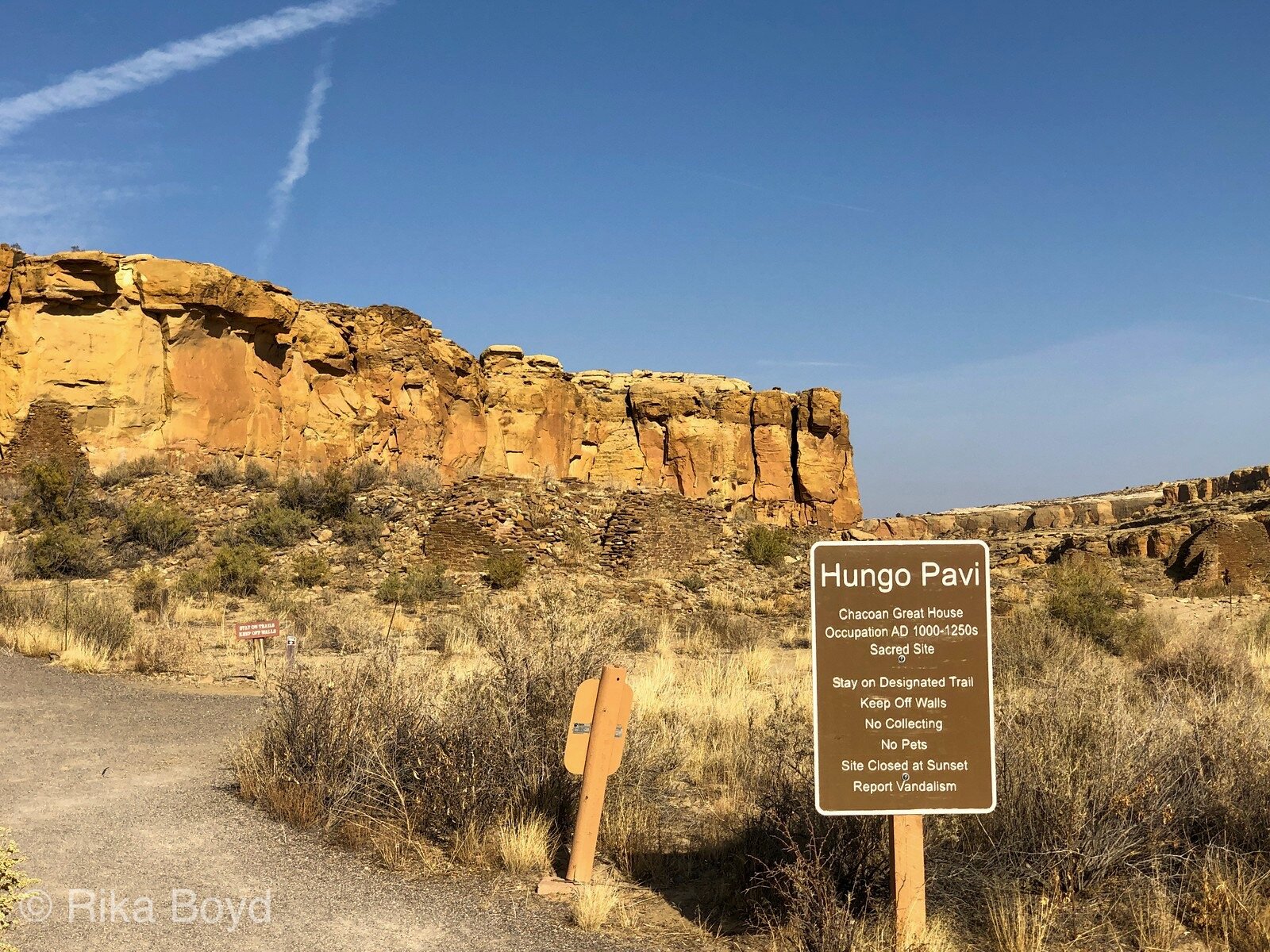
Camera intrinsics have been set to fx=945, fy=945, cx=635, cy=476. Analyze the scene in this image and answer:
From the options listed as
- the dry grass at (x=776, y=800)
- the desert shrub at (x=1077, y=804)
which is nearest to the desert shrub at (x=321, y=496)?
the dry grass at (x=776, y=800)

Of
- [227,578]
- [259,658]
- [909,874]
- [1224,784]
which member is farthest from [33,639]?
[1224,784]

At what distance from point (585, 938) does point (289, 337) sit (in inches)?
1356

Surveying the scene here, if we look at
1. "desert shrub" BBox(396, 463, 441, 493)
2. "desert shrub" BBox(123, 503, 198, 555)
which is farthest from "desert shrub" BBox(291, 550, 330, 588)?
"desert shrub" BBox(396, 463, 441, 493)

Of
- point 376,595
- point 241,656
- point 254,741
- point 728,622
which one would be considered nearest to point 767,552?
point 728,622

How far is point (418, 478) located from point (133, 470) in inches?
346

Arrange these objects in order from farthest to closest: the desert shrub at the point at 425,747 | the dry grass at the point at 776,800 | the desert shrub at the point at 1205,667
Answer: the desert shrub at the point at 1205,667 → the desert shrub at the point at 425,747 → the dry grass at the point at 776,800

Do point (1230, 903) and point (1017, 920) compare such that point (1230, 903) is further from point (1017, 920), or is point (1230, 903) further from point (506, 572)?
point (506, 572)

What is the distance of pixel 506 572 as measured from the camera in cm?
2062

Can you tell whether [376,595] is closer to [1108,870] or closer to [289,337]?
[1108,870]

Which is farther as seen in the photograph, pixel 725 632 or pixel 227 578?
pixel 227 578

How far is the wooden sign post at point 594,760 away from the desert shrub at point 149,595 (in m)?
13.9

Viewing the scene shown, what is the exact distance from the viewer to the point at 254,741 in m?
7.02

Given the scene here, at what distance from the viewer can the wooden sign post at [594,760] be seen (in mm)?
5078

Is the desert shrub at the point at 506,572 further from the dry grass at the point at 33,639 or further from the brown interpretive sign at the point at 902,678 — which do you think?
the brown interpretive sign at the point at 902,678
